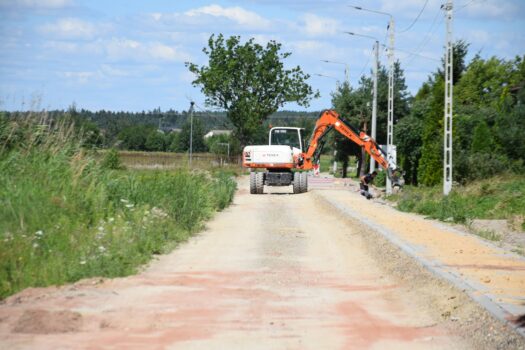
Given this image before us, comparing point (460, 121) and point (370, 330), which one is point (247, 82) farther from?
point (370, 330)

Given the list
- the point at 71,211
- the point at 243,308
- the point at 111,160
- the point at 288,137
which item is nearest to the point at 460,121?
the point at 288,137

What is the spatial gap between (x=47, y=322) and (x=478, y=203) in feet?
77.9

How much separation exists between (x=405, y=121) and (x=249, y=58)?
34.8 meters

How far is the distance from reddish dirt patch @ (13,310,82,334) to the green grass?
16845 mm

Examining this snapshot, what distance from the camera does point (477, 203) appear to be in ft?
103

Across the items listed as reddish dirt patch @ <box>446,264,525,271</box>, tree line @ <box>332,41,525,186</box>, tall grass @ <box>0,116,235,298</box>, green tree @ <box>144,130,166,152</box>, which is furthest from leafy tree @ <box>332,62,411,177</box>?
reddish dirt patch @ <box>446,264,525,271</box>

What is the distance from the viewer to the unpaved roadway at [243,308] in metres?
9.02

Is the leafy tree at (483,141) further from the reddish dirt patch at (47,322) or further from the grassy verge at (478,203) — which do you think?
the reddish dirt patch at (47,322)

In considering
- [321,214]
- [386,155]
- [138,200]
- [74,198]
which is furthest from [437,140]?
[74,198]

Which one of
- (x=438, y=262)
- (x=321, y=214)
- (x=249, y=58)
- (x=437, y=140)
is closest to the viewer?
(x=438, y=262)

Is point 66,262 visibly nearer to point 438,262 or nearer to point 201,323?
point 201,323

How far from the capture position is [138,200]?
21344 millimetres

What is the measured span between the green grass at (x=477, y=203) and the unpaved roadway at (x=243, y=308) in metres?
10.7

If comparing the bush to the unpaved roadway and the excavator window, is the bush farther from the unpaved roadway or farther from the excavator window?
the excavator window
